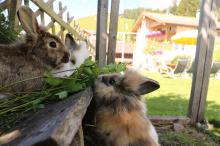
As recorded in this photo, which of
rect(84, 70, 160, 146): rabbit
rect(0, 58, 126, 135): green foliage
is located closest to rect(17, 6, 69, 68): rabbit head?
rect(0, 58, 126, 135): green foliage

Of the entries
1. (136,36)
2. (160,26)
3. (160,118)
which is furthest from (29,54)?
(160,26)

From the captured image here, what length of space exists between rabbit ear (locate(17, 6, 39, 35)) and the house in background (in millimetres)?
24933

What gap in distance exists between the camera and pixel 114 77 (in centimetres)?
180

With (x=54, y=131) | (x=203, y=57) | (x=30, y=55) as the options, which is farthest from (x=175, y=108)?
(x=54, y=131)

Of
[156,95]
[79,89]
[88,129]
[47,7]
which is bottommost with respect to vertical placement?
[156,95]

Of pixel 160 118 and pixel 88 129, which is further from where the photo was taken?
pixel 160 118

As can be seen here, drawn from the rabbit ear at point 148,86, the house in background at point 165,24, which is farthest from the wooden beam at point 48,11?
the house in background at point 165,24

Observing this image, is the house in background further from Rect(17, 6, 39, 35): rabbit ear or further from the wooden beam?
Rect(17, 6, 39, 35): rabbit ear

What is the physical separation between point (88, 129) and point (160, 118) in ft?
10.9

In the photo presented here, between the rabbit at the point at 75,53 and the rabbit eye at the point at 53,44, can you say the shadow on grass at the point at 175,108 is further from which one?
the rabbit eye at the point at 53,44

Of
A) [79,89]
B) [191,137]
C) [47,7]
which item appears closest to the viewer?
[79,89]

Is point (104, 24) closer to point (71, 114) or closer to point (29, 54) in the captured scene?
point (29, 54)

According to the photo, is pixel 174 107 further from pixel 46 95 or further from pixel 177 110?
pixel 46 95

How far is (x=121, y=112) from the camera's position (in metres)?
1.62
